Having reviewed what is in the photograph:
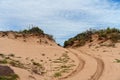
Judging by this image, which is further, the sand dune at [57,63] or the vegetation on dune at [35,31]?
the vegetation on dune at [35,31]

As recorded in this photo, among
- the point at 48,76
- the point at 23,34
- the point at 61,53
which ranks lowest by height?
the point at 48,76

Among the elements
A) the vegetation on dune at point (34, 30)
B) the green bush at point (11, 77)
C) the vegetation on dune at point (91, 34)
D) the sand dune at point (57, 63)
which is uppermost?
the vegetation on dune at point (34, 30)

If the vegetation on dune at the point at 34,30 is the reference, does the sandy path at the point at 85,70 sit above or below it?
below

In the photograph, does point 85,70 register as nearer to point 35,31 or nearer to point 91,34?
point 35,31

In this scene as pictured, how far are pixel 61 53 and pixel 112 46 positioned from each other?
6077 mm

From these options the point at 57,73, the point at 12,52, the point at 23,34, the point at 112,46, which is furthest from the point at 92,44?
the point at 57,73

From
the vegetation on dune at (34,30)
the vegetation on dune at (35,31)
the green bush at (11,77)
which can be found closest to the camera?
the green bush at (11,77)

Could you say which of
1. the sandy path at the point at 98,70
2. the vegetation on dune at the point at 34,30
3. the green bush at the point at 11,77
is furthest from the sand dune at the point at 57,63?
the vegetation on dune at the point at 34,30

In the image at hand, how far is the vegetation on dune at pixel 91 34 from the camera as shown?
36684 mm

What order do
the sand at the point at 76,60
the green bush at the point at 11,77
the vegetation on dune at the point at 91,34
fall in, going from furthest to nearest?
the vegetation on dune at the point at 91,34
the sand at the point at 76,60
the green bush at the point at 11,77

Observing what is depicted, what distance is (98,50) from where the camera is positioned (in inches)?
1283

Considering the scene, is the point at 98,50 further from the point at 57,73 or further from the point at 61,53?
the point at 57,73

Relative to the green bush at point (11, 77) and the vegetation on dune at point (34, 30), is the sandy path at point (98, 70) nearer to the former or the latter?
the green bush at point (11, 77)

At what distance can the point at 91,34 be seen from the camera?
133 feet
